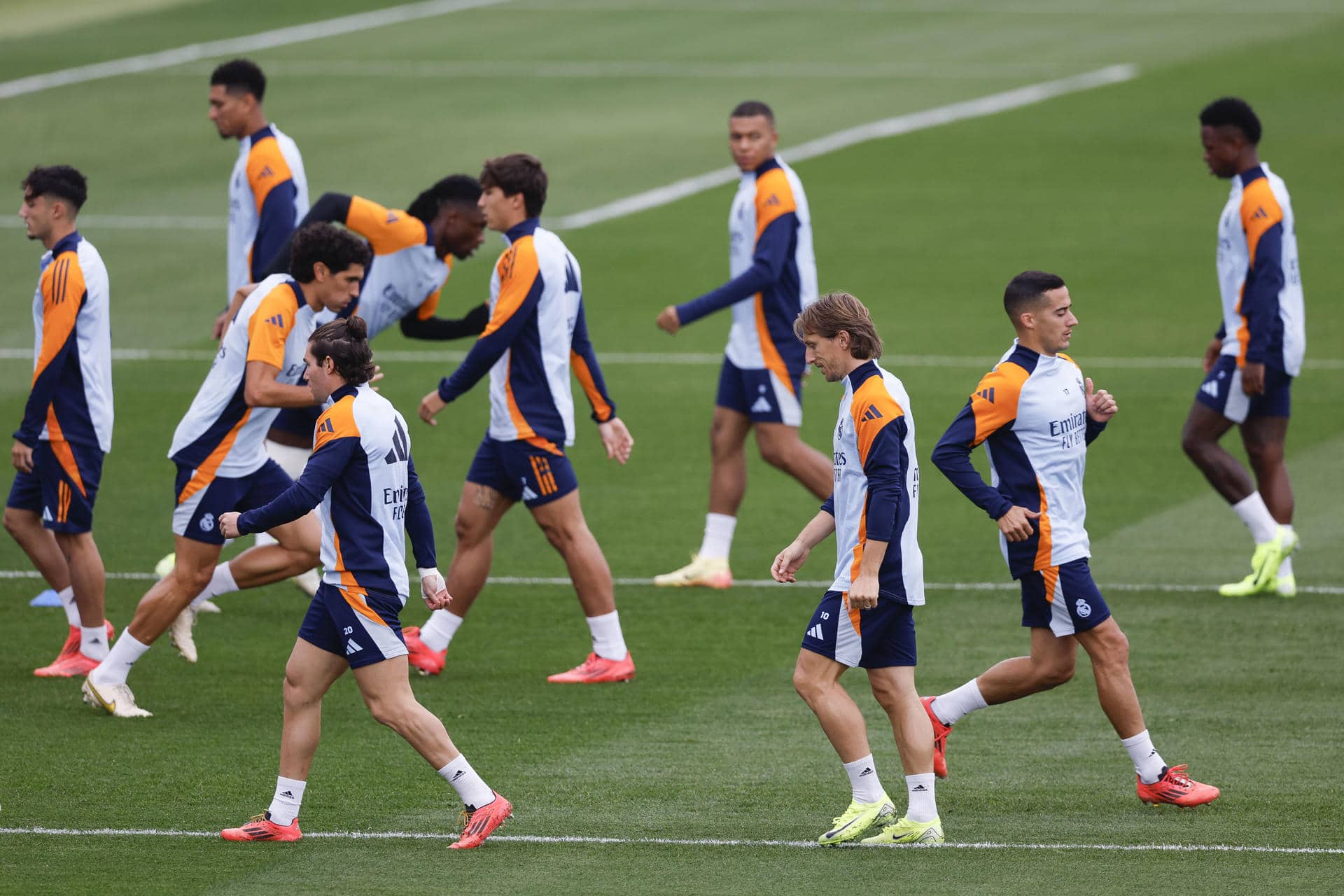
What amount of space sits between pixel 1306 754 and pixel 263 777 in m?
4.30

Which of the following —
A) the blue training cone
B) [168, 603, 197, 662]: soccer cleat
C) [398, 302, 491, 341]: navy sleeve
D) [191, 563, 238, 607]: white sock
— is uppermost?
[398, 302, 491, 341]: navy sleeve

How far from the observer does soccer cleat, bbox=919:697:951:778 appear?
7.89 meters

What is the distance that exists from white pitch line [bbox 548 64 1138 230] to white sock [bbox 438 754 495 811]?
17.1 metres

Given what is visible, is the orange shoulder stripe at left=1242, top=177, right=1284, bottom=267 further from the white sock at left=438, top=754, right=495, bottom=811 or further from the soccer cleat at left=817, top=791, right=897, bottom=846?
the white sock at left=438, top=754, right=495, bottom=811

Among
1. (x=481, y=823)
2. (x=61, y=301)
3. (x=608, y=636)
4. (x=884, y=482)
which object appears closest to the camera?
(x=884, y=482)

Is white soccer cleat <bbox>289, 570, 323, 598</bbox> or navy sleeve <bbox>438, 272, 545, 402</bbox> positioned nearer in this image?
navy sleeve <bbox>438, 272, 545, 402</bbox>

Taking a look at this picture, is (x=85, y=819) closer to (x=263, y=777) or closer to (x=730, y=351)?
(x=263, y=777)

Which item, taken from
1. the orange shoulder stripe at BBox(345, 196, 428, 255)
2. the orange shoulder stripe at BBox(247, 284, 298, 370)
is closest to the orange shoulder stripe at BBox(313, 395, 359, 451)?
the orange shoulder stripe at BBox(247, 284, 298, 370)

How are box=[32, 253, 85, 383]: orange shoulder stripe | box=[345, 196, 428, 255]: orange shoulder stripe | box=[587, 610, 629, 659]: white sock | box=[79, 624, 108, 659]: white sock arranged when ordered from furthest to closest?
box=[345, 196, 428, 255]: orange shoulder stripe, box=[587, 610, 629, 659]: white sock, box=[79, 624, 108, 659]: white sock, box=[32, 253, 85, 383]: orange shoulder stripe

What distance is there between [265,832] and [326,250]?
8.51ft

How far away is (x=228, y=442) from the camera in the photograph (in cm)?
905

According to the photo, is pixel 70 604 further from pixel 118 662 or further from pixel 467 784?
pixel 467 784

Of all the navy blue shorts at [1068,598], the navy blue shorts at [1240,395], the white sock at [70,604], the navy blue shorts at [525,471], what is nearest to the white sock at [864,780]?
the navy blue shorts at [1068,598]

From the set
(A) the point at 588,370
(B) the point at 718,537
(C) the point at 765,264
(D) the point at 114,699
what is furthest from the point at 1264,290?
(D) the point at 114,699
